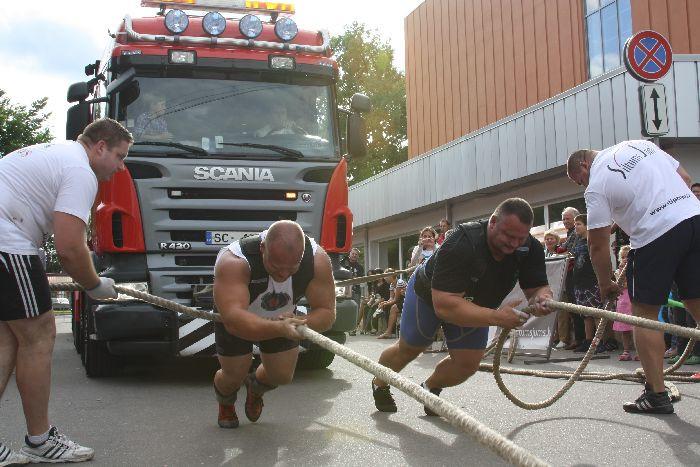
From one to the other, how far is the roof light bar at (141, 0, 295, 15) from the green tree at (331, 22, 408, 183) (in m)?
32.3

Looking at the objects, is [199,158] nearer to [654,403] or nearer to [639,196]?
[639,196]

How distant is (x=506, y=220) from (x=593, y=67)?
15465 mm

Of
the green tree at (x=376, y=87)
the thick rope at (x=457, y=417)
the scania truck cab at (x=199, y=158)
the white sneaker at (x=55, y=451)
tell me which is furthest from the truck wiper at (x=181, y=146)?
the green tree at (x=376, y=87)

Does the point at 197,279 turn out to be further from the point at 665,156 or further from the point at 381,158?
the point at 381,158

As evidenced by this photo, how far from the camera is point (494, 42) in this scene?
22.4 m

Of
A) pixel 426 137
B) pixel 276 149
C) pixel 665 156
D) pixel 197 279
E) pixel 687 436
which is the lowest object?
pixel 687 436

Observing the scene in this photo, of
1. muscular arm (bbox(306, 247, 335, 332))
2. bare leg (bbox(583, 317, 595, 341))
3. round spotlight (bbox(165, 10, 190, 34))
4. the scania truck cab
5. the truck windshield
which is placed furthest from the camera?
bare leg (bbox(583, 317, 595, 341))

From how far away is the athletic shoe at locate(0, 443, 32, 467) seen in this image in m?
→ 4.15

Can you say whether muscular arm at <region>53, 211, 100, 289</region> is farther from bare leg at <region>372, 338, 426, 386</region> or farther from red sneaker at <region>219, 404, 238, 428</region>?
bare leg at <region>372, 338, 426, 386</region>

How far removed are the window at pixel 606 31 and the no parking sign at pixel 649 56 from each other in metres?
9.40

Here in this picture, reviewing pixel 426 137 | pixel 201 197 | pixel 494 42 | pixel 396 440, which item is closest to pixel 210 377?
pixel 201 197

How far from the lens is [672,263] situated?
201 inches

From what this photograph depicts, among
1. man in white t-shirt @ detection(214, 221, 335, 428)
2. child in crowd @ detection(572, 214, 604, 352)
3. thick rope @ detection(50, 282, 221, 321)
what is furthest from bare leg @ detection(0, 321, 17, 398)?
child in crowd @ detection(572, 214, 604, 352)

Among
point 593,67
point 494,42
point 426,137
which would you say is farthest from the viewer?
point 426,137
